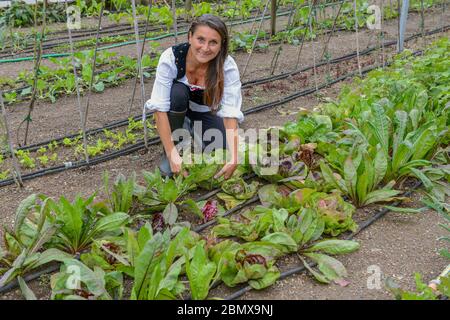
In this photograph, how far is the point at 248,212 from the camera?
234 cm

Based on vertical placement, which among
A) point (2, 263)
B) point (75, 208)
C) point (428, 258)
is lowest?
point (428, 258)

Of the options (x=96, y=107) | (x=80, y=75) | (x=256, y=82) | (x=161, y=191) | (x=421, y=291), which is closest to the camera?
(x=421, y=291)

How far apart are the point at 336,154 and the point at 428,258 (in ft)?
2.39

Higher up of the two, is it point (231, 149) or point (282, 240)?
point (231, 149)

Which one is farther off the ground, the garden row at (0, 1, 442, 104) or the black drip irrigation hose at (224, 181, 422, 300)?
the garden row at (0, 1, 442, 104)

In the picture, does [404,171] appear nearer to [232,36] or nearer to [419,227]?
[419,227]

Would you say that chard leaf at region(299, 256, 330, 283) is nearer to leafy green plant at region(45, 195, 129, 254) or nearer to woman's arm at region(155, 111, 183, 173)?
leafy green plant at region(45, 195, 129, 254)

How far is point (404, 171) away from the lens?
100 inches

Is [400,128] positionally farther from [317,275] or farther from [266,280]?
[266,280]

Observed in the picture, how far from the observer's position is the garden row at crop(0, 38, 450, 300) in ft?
6.01

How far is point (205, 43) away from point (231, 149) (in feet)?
1.77

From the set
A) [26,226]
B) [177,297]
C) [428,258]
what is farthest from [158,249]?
[428,258]

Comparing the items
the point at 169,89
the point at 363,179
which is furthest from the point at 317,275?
the point at 169,89

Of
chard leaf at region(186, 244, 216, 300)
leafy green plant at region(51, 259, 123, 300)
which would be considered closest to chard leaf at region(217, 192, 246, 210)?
chard leaf at region(186, 244, 216, 300)
